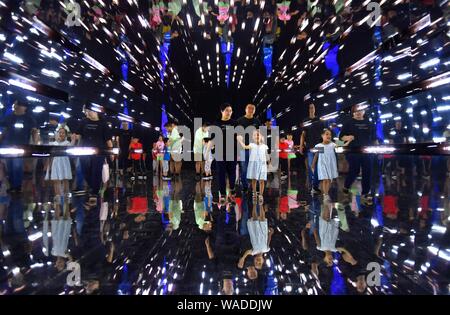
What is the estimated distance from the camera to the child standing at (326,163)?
5.15m

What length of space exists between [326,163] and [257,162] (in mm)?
1112

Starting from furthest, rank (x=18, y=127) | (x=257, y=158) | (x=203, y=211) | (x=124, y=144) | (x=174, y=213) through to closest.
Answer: (x=124, y=144)
(x=257, y=158)
(x=18, y=127)
(x=203, y=211)
(x=174, y=213)

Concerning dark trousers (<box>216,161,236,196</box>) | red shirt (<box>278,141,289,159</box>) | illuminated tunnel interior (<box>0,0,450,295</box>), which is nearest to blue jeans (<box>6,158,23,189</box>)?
illuminated tunnel interior (<box>0,0,450,295</box>)

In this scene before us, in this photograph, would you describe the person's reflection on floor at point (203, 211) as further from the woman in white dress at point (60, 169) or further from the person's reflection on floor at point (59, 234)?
the woman in white dress at point (60, 169)

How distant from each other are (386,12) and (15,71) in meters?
5.76

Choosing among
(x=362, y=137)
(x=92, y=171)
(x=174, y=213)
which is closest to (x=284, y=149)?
(x=362, y=137)

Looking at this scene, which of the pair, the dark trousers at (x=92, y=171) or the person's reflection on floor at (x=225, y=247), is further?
the dark trousers at (x=92, y=171)

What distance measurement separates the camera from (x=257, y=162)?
4.78m

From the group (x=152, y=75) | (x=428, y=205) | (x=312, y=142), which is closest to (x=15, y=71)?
(x=312, y=142)

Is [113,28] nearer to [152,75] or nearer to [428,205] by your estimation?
[152,75]

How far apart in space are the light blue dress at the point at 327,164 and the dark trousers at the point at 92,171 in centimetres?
336

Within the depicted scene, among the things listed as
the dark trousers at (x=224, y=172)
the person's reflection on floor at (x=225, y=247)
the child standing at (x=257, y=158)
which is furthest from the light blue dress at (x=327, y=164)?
the person's reflection on floor at (x=225, y=247)

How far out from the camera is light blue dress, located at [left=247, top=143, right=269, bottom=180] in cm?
478

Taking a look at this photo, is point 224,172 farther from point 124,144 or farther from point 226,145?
point 124,144
